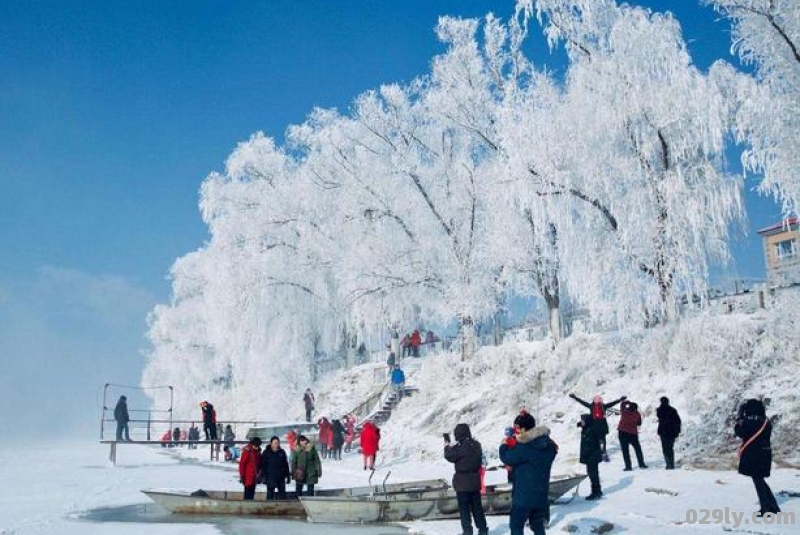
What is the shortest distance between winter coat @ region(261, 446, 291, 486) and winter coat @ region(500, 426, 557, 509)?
7474 millimetres

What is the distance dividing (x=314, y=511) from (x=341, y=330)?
2801cm

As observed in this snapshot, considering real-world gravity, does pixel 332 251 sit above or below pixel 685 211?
above

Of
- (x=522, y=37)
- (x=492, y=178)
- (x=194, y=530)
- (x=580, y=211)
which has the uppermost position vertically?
(x=522, y=37)

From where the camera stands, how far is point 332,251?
3691 centimetres

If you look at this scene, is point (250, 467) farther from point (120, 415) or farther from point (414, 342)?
point (414, 342)

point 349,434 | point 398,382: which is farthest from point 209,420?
point 398,382

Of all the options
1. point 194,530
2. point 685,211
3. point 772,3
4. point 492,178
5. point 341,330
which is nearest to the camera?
point 194,530

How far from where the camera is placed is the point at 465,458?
392 inches

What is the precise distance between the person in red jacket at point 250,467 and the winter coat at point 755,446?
28.7ft

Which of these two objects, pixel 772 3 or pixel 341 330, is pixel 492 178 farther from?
pixel 341 330

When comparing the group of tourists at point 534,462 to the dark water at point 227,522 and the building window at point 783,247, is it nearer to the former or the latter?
the dark water at point 227,522

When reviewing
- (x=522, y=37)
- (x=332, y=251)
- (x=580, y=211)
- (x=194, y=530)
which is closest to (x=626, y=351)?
(x=580, y=211)

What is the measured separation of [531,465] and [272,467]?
25.5 feet

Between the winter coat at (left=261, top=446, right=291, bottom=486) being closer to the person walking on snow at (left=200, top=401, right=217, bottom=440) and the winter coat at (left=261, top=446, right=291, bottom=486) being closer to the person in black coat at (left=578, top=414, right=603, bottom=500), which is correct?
the person in black coat at (left=578, top=414, right=603, bottom=500)
